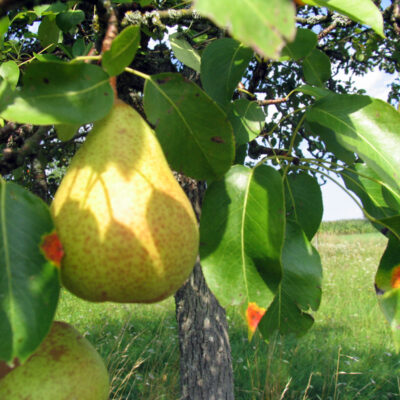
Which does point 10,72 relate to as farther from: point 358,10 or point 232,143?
point 358,10

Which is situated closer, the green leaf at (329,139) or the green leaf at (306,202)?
the green leaf at (329,139)

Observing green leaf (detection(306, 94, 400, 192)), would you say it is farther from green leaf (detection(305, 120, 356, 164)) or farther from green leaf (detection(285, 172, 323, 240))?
green leaf (detection(285, 172, 323, 240))

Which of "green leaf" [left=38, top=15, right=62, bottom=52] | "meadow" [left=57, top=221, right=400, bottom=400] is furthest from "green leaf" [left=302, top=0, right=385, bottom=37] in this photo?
"meadow" [left=57, top=221, right=400, bottom=400]

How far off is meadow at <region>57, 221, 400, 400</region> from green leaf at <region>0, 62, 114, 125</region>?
7.10 feet

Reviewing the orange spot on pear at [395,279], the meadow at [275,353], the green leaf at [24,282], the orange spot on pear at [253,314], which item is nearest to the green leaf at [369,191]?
the orange spot on pear at [395,279]

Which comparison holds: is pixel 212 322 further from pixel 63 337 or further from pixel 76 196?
pixel 76 196

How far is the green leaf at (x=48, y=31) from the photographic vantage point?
122cm

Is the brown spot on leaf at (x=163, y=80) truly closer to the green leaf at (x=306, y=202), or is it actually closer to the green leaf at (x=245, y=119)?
the green leaf at (x=245, y=119)

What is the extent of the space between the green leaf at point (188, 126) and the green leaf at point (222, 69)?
6.3 inches

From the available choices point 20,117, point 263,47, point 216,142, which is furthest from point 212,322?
point 263,47

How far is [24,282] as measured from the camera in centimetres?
47

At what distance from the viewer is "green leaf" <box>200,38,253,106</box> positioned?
771 millimetres

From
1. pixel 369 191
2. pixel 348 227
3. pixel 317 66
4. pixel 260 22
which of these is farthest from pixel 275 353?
pixel 348 227

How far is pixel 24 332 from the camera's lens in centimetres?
46
